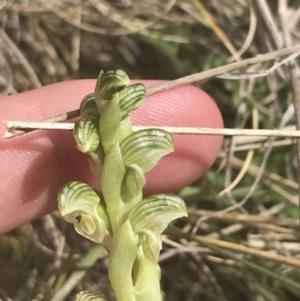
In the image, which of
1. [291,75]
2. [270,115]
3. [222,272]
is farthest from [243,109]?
[222,272]

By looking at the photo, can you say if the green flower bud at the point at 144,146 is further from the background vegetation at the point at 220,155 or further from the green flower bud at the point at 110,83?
the background vegetation at the point at 220,155

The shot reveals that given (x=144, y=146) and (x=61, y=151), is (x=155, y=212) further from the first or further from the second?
(x=61, y=151)

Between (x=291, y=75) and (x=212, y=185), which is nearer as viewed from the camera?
(x=291, y=75)

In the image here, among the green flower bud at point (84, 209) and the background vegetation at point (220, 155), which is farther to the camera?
the background vegetation at point (220, 155)

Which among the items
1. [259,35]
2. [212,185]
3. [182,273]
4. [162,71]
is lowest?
[182,273]

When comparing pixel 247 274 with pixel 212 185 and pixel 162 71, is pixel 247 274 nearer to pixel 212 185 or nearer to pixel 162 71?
pixel 212 185

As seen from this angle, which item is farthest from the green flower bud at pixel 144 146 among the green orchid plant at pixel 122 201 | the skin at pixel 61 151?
the skin at pixel 61 151

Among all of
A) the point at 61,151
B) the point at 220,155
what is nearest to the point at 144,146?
the point at 61,151
